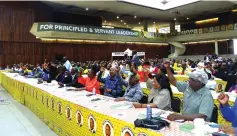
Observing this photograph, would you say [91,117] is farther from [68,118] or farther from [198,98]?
[198,98]

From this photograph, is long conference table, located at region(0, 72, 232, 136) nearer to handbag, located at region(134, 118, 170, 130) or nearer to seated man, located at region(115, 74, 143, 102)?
handbag, located at region(134, 118, 170, 130)

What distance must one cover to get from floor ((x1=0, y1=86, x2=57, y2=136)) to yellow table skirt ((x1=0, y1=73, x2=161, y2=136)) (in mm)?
130

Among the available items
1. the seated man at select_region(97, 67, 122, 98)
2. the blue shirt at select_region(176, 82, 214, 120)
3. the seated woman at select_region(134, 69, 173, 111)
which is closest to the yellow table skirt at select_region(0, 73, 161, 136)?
the seated woman at select_region(134, 69, 173, 111)

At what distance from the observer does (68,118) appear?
11.6 feet

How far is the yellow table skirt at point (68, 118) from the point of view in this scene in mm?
2361

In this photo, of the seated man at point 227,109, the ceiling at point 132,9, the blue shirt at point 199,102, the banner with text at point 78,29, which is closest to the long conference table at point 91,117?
the blue shirt at point 199,102

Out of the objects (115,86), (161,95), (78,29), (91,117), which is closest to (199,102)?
(161,95)

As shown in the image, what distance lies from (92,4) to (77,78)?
1441 centimetres

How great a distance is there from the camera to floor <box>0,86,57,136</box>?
4.30 meters

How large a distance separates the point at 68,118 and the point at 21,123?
6.68 feet

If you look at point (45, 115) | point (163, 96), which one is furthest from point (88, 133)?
point (45, 115)

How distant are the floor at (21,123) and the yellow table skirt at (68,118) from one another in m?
0.13

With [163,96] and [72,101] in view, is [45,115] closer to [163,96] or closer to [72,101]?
[72,101]

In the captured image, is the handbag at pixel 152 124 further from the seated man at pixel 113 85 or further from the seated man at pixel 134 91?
the seated man at pixel 113 85
